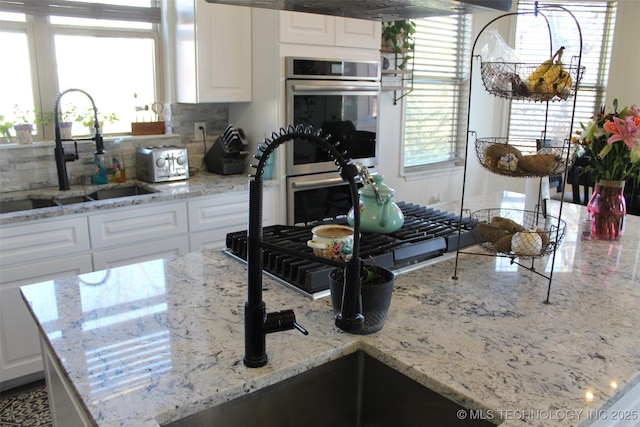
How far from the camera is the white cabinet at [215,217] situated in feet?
9.68

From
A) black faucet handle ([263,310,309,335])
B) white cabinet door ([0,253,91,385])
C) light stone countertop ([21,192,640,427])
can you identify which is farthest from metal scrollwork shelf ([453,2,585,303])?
white cabinet door ([0,253,91,385])

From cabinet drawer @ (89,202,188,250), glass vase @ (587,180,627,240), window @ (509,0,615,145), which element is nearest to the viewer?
A: glass vase @ (587,180,627,240)

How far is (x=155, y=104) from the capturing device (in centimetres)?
348

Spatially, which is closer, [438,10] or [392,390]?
[392,390]

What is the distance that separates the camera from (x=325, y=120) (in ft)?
10.9

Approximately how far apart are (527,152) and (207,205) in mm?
1901

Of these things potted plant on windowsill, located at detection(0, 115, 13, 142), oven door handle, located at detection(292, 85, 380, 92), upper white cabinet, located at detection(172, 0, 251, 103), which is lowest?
potted plant on windowsill, located at detection(0, 115, 13, 142)

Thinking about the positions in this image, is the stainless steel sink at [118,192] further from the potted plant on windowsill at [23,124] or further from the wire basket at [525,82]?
the wire basket at [525,82]

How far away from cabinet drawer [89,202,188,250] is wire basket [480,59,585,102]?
1.87 m

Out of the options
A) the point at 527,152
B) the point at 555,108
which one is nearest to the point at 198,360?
the point at 527,152

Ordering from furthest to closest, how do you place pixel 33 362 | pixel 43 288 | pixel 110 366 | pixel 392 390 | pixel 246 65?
1. pixel 246 65
2. pixel 33 362
3. pixel 43 288
4. pixel 392 390
5. pixel 110 366

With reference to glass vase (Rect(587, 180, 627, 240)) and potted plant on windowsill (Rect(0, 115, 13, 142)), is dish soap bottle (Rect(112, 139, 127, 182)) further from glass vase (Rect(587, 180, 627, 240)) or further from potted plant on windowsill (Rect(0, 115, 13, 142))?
glass vase (Rect(587, 180, 627, 240))

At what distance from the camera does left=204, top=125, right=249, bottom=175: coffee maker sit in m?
3.36

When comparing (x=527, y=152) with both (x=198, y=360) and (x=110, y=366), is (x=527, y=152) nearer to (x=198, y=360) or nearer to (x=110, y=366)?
(x=198, y=360)
